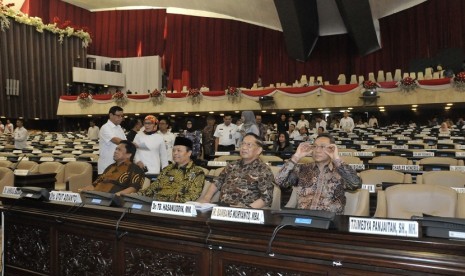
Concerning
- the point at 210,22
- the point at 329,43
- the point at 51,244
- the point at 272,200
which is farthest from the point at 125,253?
the point at 210,22

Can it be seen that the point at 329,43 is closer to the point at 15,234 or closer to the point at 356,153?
the point at 356,153

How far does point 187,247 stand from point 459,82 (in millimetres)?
12522

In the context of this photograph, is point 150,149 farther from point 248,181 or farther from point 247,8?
point 247,8

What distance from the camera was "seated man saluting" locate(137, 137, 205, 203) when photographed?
11.2ft

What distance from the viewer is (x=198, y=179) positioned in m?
3.45

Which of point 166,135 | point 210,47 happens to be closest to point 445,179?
point 166,135

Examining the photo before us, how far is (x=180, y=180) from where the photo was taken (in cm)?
349

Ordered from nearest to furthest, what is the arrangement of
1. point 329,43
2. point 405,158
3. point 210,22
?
point 405,158 → point 329,43 → point 210,22

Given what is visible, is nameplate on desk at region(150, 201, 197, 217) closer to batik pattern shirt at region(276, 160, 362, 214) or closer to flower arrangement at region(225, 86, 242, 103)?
batik pattern shirt at region(276, 160, 362, 214)

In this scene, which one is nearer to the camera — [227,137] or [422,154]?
[422,154]

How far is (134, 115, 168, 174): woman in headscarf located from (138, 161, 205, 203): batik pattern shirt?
155 centimetres

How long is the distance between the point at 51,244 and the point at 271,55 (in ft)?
71.1

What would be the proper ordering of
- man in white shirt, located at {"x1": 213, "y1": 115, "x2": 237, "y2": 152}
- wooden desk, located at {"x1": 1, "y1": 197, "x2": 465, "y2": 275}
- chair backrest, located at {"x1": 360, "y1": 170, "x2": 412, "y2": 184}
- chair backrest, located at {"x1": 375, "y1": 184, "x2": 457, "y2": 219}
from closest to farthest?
wooden desk, located at {"x1": 1, "y1": 197, "x2": 465, "y2": 275}, chair backrest, located at {"x1": 375, "y1": 184, "x2": 457, "y2": 219}, chair backrest, located at {"x1": 360, "y1": 170, "x2": 412, "y2": 184}, man in white shirt, located at {"x1": 213, "y1": 115, "x2": 237, "y2": 152}

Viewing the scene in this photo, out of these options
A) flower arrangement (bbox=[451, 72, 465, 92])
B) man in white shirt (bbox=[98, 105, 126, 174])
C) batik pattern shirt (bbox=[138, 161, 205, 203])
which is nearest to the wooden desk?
batik pattern shirt (bbox=[138, 161, 205, 203])
